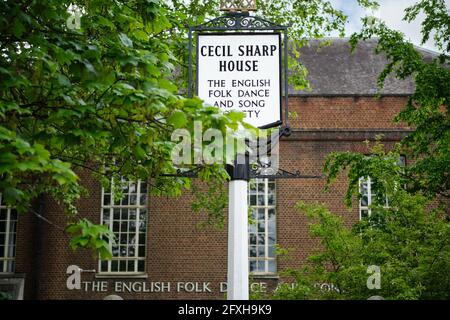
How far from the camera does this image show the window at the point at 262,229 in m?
21.1

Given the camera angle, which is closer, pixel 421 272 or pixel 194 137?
pixel 194 137

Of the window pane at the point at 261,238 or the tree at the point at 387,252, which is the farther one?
the window pane at the point at 261,238

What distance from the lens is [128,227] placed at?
2134 centimetres

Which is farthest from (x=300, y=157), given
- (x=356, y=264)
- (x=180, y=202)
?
(x=356, y=264)

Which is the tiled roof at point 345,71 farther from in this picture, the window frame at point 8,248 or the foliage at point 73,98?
the foliage at point 73,98

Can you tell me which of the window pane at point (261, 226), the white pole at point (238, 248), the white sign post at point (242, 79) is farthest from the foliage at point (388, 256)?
the window pane at point (261, 226)

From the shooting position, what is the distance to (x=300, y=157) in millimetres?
21422

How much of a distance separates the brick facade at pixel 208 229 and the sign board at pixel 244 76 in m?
14.0

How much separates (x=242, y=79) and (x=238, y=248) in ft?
5.57
